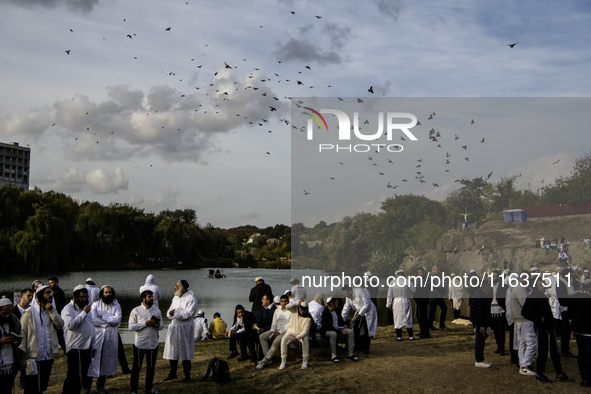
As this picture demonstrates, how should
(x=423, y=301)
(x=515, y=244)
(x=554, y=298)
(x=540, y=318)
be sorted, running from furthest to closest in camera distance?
(x=515, y=244)
(x=423, y=301)
(x=554, y=298)
(x=540, y=318)

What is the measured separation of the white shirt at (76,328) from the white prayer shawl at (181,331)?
5.69 ft

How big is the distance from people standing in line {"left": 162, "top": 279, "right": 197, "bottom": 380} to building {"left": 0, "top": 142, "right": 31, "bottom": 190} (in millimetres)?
140412

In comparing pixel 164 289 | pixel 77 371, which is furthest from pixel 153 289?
pixel 164 289

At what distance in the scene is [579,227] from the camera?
33875 millimetres

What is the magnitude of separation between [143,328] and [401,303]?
7329 mm

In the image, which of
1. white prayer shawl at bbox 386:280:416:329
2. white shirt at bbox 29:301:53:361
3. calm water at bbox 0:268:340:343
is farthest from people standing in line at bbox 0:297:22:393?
calm water at bbox 0:268:340:343

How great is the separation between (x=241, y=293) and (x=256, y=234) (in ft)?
325

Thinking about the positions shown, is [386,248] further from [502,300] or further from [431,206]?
[502,300]

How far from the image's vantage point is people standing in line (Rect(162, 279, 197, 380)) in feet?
34.3

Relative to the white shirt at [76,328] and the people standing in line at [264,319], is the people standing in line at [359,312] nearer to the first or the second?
the people standing in line at [264,319]

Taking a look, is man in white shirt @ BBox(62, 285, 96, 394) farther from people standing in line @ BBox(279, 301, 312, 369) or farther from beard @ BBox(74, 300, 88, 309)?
people standing in line @ BBox(279, 301, 312, 369)

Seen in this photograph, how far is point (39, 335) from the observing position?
8.16 meters

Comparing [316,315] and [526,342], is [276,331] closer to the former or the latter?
[316,315]

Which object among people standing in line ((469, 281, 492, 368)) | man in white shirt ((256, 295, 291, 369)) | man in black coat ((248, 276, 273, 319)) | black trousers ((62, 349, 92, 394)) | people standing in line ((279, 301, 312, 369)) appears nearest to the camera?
black trousers ((62, 349, 92, 394))
